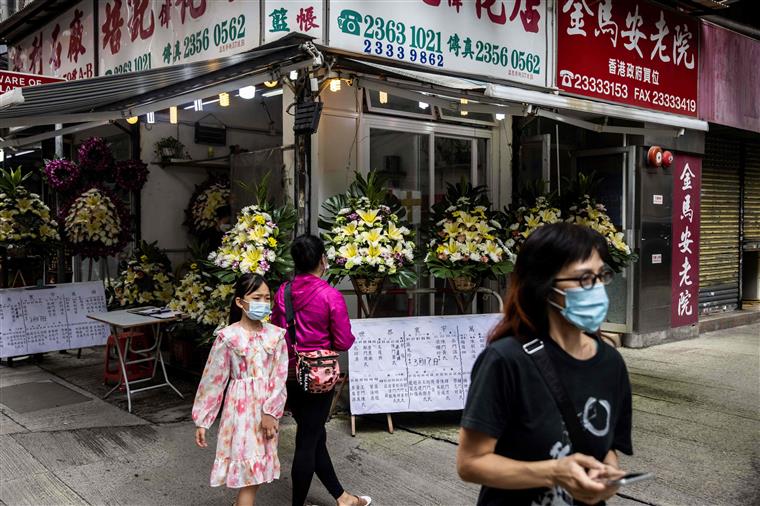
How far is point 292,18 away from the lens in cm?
559

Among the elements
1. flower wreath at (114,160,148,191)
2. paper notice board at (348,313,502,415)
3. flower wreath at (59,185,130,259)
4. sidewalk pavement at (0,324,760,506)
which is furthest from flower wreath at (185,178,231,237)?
paper notice board at (348,313,502,415)

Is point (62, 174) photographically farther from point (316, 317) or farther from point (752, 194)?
point (752, 194)

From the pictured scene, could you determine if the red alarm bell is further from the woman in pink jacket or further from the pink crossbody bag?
the pink crossbody bag

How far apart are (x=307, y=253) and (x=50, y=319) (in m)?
5.92

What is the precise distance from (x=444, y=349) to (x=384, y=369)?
59cm

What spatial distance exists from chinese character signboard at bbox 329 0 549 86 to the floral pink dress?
307 centimetres

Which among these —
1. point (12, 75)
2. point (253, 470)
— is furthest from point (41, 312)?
point (253, 470)

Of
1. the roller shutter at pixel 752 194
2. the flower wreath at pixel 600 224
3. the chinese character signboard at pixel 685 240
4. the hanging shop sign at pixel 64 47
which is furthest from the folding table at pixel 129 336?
the roller shutter at pixel 752 194

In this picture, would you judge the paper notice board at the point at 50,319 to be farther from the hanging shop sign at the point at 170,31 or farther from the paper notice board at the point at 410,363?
the paper notice board at the point at 410,363

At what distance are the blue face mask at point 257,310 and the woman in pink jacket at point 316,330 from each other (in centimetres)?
45

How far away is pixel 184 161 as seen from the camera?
31.5 feet

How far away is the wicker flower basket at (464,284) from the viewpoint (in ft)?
19.2

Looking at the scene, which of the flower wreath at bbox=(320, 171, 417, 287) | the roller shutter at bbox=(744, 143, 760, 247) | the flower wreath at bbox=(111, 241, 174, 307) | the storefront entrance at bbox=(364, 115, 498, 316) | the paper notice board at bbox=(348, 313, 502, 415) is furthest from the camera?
the roller shutter at bbox=(744, 143, 760, 247)

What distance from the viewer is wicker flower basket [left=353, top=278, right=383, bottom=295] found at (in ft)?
18.5
